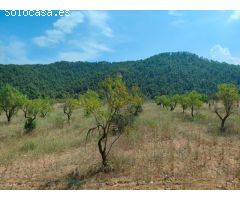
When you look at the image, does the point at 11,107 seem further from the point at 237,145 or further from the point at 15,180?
the point at 237,145

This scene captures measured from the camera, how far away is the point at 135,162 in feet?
58.0

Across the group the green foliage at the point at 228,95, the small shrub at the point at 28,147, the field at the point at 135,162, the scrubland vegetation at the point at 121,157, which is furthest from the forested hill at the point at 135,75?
the scrubland vegetation at the point at 121,157

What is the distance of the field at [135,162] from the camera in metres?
15.2

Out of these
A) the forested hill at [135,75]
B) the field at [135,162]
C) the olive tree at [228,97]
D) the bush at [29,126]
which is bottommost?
the field at [135,162]

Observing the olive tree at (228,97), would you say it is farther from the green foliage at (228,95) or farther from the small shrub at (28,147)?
the small shrub at (28,147)

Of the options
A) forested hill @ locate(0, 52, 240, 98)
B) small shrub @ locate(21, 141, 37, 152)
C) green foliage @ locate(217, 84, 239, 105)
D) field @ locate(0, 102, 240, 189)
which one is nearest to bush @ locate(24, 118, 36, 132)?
field @ locate(0, 102, 240, 189)

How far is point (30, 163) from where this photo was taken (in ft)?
63.2

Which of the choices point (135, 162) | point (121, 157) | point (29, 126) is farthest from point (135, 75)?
point (135, 162)

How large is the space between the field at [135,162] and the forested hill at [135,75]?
84176 millimetres

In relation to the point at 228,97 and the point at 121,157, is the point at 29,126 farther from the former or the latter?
the point at 228,97

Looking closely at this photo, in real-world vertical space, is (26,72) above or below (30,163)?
above

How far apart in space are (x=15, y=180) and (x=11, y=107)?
82.0 feet

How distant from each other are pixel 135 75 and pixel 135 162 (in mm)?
131414
